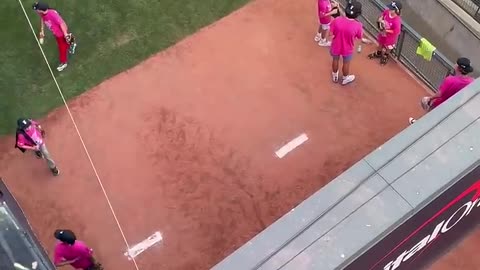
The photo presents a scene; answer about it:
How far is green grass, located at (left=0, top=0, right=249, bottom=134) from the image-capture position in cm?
1170

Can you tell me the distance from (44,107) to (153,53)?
2.09m

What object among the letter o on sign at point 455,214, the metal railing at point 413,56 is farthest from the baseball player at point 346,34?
the letter o on sign at point 455,214

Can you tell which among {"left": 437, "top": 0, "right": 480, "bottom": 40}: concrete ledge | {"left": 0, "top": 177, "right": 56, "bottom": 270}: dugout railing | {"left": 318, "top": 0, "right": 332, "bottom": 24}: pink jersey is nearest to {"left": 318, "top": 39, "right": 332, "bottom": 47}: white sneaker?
{"left": 318, "top": 0, "right": 332, "bottom": 24}: pink jersey

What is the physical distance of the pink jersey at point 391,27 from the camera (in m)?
10.8

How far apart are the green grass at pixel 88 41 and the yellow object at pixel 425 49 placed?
3.46 m

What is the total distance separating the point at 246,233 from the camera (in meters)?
10.0

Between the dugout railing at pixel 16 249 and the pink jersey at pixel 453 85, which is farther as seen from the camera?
the pink jersey at pixel 453 85

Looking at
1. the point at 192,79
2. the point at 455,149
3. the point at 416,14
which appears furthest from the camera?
the point at 416,14

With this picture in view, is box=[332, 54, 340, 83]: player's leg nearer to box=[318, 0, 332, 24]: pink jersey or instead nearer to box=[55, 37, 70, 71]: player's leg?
box=[318, 0, 332, 24]: pink jersey

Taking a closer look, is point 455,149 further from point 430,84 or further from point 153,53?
point 153,53

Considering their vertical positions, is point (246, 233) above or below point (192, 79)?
below

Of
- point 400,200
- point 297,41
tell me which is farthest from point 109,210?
point 400,200

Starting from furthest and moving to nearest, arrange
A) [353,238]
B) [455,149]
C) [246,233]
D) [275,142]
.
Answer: [275,142] < [246,233] < [455,149] < [353,238]

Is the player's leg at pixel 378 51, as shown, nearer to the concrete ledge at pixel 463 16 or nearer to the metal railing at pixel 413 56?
the metal railing at pixel 413 56
